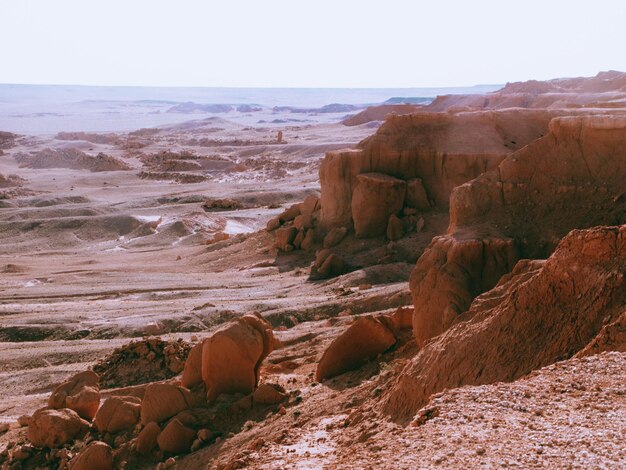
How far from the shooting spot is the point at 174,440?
8594 millimetres

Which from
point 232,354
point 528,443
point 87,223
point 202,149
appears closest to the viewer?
point 528,443

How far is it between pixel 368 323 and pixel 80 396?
12.5ft

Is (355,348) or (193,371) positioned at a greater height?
(355,348)

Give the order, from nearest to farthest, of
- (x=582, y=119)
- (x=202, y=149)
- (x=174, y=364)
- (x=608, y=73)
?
(x=582, y=119), (x=174, y=364), (x=608, y=73), (x=202, y=149)

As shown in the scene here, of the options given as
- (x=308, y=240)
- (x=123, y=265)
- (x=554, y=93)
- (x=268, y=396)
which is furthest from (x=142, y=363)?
(x=554, y=93)

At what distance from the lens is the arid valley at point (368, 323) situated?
18.1ft

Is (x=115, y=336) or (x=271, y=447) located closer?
(x=271, y=447)

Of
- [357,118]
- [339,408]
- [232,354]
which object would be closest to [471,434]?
[339,408]

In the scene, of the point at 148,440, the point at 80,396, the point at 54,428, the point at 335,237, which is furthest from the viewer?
the point at 335,237

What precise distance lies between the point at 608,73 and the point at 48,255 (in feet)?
137

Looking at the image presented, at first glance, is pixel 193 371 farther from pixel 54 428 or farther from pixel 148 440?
pixel 54 428

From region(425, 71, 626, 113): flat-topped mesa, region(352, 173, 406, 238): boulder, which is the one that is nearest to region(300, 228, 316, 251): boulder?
region(352, 173, 406, 238): boulder

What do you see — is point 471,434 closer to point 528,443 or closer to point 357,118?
point 528,443

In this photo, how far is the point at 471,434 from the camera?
494 centimetres
